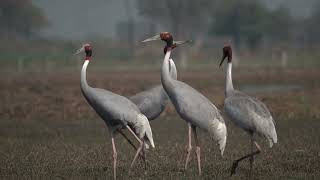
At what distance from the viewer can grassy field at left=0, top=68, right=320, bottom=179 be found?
42.7ft

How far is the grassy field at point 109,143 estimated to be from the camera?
513 inches

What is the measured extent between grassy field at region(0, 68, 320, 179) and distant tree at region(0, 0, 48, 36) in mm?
72998

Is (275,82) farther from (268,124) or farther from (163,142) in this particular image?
(268,124)

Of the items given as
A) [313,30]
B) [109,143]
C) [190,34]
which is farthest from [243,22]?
[109,143]

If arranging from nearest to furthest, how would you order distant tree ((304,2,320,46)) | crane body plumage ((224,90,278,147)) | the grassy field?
crane body plumage ((224,90,278,147)) < the grassy field < distant tree ((304,2,320,46))

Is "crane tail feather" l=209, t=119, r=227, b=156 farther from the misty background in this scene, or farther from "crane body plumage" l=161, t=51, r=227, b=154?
the misty background

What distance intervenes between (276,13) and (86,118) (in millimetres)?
76298

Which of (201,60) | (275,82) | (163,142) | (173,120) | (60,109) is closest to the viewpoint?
(163,142)

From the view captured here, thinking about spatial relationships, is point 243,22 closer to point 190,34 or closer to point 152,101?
point 190,34

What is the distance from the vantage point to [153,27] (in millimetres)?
118625

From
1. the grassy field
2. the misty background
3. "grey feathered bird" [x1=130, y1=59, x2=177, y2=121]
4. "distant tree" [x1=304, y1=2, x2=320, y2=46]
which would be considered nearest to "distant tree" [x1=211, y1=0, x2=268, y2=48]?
the misty background

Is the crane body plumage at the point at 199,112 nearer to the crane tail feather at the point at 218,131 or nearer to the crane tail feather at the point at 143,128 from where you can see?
the crane tail feather at the point at 218,131

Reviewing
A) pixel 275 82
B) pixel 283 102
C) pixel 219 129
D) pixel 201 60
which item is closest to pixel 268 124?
pixel 219 129

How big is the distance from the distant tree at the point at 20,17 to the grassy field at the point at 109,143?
73.0 meters
